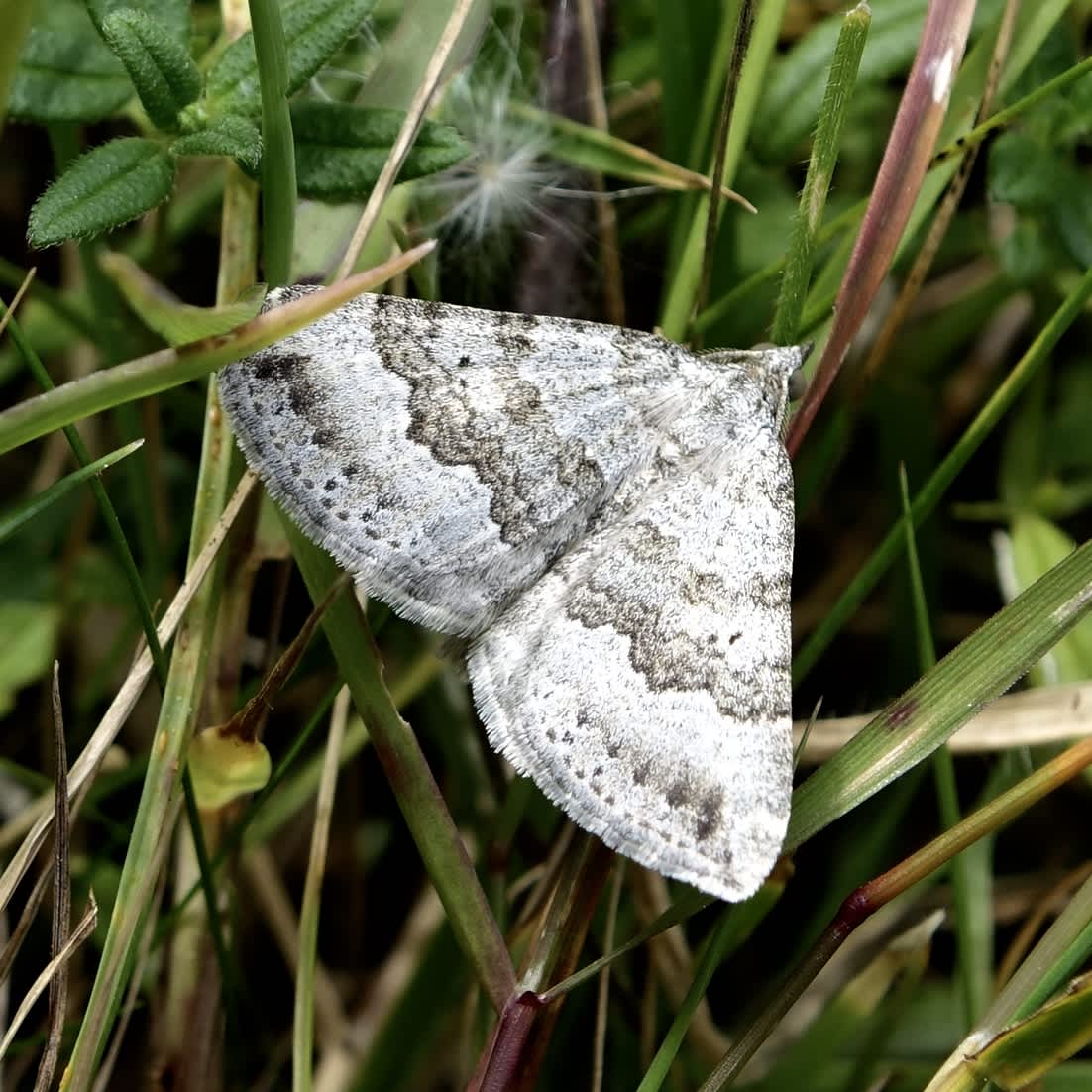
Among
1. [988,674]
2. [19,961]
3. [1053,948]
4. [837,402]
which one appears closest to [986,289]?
[837,402]

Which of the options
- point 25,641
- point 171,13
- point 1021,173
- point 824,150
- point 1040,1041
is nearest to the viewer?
point 1040,1041

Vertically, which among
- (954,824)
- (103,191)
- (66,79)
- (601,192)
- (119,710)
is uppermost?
(66,79)

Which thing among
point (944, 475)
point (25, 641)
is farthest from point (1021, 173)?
point (25, 641)

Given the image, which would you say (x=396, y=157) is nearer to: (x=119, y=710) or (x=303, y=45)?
(x=303, y=45)

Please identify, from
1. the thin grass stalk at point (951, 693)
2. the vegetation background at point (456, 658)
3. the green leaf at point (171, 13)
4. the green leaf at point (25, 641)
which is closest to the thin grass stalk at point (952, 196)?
the vegetation background at point (456, 658)

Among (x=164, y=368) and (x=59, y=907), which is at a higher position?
(x=164, y=368)

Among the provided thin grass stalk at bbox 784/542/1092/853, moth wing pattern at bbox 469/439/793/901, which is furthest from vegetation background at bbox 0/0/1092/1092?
moth wing pattern at bbox 469/439/793/901

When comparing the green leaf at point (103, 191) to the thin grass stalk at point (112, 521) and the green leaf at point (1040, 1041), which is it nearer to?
the thin grass stalk at point (112, 521)
